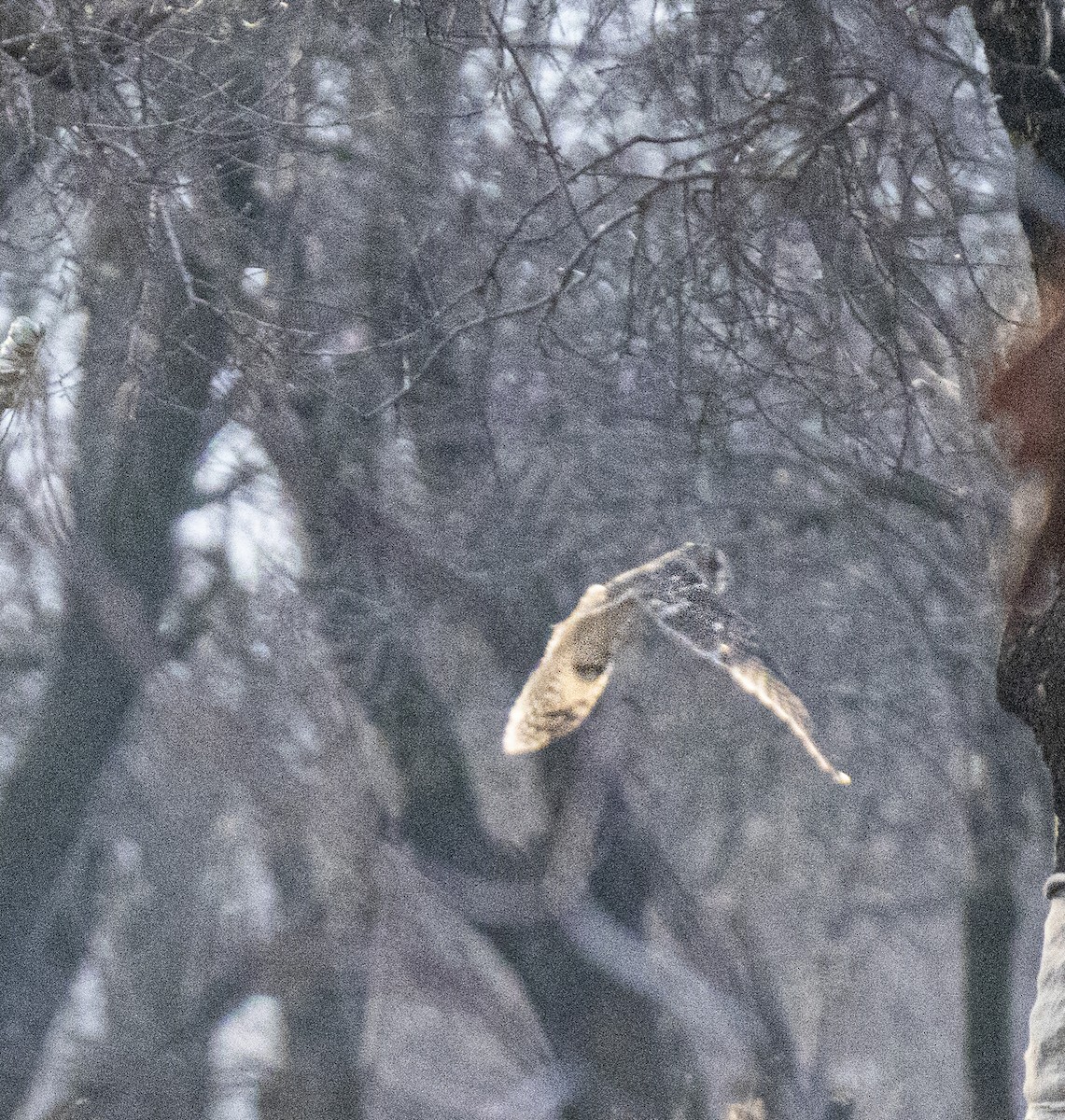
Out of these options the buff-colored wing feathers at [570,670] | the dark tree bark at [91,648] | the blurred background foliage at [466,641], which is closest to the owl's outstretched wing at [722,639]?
the buff-colored wing feathers at [570,670]

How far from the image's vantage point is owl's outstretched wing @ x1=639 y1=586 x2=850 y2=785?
2856 mm

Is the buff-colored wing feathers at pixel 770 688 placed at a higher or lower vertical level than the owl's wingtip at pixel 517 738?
lower

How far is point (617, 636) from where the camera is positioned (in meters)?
3.55

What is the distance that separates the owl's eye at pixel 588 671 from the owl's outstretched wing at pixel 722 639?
0.67ft

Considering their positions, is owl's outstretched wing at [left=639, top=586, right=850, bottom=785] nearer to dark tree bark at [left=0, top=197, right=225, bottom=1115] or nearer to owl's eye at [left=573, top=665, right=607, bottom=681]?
owl's eye at [left=573, top=665, right=607, bottom=681]

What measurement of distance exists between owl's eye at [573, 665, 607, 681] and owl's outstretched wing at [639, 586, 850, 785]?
0.20 meters

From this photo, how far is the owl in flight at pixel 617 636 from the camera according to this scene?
3.09 m

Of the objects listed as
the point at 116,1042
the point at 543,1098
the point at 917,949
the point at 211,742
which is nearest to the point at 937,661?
the point at 917,949

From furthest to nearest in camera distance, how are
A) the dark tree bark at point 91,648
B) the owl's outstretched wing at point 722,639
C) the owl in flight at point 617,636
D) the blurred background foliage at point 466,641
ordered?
1. the dark tree bark at point 91,648
2. the blurred background foliage at point 466,641
3. the owl in flight at point 617,636
4. the owl's outstretched wing at point 722,639

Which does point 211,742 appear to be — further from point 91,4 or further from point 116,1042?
point 91,4

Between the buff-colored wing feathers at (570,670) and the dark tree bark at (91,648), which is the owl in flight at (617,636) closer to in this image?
the buff-colored wing feathers at (570,670)

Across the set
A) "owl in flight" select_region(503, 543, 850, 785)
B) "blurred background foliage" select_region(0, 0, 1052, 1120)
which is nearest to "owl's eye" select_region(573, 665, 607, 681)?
"owl in flight" select_region(503, 543, 850, 785)

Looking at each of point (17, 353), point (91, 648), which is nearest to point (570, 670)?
point (17, 353)

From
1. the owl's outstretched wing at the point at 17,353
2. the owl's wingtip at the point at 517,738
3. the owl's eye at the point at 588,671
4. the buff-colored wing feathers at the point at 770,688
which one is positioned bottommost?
the buff-colored wing feathers at the point at 770,688
